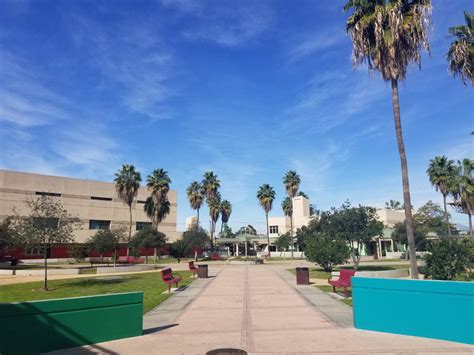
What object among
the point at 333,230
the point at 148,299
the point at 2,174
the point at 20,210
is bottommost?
the point at 148,299

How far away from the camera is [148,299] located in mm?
14531

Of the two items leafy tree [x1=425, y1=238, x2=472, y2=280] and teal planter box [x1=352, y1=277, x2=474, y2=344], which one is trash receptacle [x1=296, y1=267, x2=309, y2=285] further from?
teal planter box [x1=352, y1=277, x2=474, y2=344]

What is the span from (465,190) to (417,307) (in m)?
35.0

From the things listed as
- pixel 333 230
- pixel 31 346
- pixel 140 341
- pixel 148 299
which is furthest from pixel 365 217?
pixel 31 346

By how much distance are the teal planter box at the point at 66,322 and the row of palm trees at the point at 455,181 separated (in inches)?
Answer: 1373

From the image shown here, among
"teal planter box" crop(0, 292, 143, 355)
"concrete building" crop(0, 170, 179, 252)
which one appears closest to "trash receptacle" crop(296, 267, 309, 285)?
"teal planter box" crop(0, 292, 143, 355)

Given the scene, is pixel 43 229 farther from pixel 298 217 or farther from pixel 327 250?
pixel 298 217

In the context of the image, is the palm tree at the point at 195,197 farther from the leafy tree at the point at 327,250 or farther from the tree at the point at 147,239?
the leafy tree at the point at 327,250

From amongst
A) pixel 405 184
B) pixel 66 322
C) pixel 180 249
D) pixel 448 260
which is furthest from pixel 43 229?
pixel 180 249

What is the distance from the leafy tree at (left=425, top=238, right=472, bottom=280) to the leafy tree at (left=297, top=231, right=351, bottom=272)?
335 inches

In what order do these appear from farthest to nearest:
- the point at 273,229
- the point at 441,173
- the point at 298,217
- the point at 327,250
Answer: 1. the point at 273,229
2. the point at 298,217
3. the point at 441,173
4. the point at 327,250

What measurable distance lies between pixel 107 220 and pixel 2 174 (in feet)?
59.0

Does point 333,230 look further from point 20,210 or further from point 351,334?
point 20,210

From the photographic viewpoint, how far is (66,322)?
23.2ft
